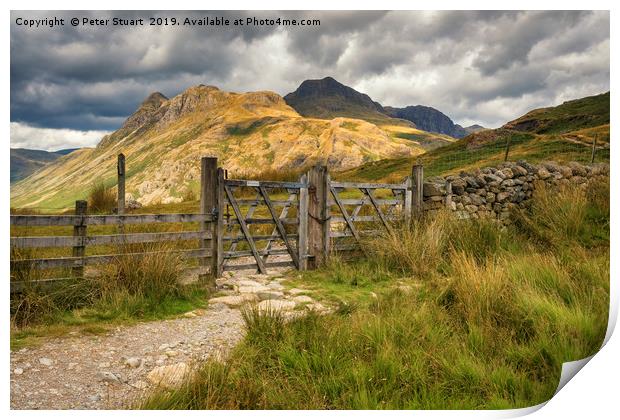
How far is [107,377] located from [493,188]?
8.40 metres

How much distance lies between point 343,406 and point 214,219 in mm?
3812

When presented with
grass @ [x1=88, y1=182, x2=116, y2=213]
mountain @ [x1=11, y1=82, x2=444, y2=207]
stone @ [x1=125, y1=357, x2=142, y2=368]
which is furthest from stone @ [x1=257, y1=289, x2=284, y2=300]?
mountain @ [x1=11, y1=82, x2=444, y2=207]

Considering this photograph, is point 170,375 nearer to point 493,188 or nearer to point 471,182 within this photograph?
point 471,182

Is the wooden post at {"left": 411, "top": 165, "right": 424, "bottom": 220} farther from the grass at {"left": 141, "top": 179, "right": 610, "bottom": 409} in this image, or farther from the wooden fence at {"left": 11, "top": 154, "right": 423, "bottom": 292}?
the grass at {"left": 141, "top": 179, "right": 610, "bottom": 409}

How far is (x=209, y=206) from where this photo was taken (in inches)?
250

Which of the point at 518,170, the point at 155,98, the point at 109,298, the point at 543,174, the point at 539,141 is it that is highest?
the point at 155,98

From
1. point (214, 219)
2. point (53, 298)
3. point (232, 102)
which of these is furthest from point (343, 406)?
point (232, 102)

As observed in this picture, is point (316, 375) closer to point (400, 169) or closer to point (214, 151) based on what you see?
point (400, 169)

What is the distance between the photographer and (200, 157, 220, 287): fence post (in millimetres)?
6211

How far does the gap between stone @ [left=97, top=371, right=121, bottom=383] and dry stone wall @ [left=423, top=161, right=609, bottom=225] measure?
271 inches

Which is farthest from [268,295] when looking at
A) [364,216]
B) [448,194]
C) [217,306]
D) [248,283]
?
[448,194]

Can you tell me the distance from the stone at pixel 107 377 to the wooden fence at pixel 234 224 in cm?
169

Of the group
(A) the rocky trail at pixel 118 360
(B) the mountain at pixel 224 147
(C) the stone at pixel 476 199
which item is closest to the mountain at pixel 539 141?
(C) the stone at pixel 476 199

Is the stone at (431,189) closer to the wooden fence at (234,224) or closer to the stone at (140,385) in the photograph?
the wooden fence at (234,224)
